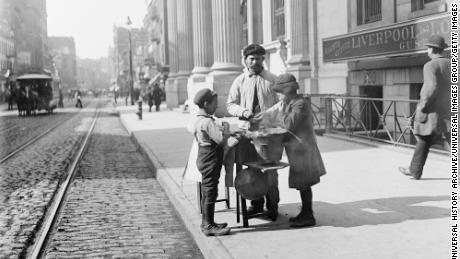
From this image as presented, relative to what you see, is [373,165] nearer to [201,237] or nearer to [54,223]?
[201,237]

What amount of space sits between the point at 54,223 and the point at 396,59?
984cm

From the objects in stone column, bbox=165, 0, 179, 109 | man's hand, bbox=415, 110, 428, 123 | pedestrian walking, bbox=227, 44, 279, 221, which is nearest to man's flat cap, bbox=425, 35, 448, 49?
man's hand, bbox=415, 110, 428, 123

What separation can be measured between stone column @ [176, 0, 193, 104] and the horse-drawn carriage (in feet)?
34.7

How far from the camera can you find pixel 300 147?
6.09 metres

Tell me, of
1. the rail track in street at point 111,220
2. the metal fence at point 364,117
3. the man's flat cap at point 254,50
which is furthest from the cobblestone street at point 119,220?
the metal fence at point 364,117

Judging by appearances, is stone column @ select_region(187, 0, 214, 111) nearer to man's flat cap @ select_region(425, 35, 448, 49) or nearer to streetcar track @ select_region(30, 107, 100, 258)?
streetcar track @ select_region(30, 107, 100, 258)

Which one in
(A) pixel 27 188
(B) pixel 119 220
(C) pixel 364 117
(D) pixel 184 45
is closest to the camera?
(B) pixel 119 220

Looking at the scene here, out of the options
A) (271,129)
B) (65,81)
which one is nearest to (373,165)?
(271,129)

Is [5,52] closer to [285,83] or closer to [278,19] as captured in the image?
[278,19]

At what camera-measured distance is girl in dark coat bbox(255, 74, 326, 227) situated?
605 centimetres

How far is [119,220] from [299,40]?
13887 mm

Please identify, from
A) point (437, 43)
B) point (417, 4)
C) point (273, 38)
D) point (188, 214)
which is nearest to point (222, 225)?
point (188, 214)

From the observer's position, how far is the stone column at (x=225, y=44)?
70.4ft

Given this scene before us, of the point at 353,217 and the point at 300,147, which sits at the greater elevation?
the point at 300,147
